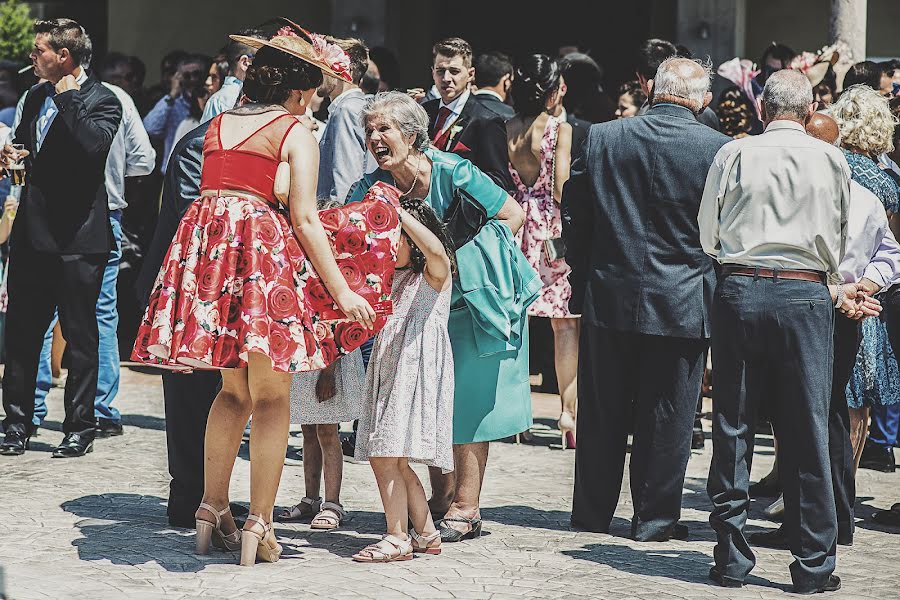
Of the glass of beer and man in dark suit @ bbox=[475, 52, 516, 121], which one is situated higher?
man in dark suit @ bbox=[475, 52, 516, 121]

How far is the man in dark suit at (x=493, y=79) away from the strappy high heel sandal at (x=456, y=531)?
11.4 ft

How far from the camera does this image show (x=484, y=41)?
599 inches

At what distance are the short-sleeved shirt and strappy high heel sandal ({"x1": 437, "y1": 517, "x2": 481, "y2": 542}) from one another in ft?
4.19

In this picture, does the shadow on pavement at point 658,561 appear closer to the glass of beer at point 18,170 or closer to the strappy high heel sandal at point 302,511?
the strappy high heel sandal at point 302,511

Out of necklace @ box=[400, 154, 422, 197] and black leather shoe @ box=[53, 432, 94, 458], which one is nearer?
necklace @ box=[400, 154, 422, 197]

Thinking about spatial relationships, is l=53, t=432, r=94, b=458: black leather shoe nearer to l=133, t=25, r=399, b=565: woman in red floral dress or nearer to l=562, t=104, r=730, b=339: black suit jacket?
l=133, t=25, r=399, b=565: woman in red floral dress

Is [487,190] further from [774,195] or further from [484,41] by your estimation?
[484,41]

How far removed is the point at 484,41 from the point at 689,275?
9.51 m

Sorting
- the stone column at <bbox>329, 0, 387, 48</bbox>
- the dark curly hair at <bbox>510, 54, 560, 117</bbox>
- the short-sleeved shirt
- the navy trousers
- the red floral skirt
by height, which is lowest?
the navy trousers

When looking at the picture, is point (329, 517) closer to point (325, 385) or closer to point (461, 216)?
point (325, 385)

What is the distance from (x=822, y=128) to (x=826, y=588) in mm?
2031

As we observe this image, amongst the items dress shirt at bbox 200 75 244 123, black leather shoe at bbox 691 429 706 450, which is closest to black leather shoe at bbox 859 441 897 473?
black leather shoe at bbox 691 429 706 450

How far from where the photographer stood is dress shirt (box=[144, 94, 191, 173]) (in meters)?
10.6

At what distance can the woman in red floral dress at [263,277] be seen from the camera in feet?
17.1
